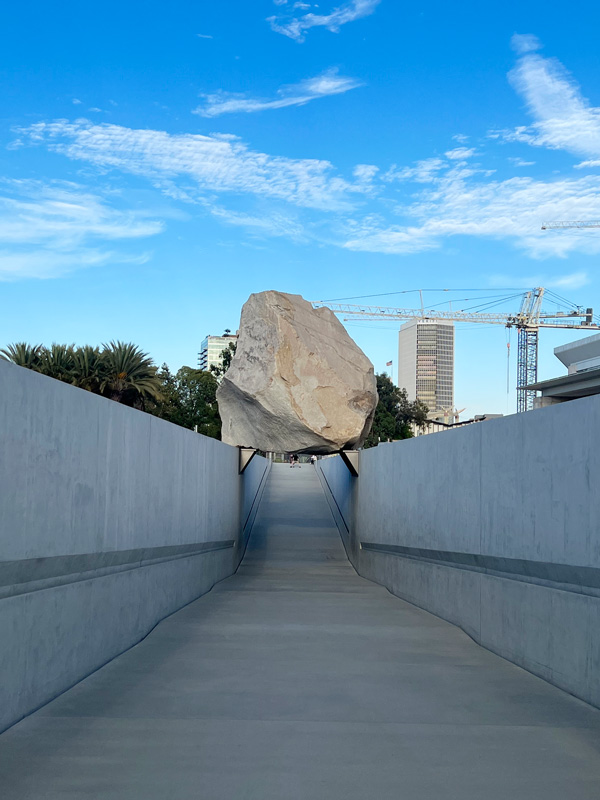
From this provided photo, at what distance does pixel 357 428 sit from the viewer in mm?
17812

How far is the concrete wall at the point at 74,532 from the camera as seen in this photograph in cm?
475

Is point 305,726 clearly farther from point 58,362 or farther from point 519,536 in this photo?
point 58,362

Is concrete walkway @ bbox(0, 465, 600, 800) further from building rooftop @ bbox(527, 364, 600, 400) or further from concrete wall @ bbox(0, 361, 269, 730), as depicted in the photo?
building rooftop @ bbox(527, 364, 600, 400)

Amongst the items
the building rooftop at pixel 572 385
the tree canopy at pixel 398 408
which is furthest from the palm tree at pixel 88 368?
the tree canopy at pixel 398 408

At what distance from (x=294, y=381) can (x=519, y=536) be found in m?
10.3

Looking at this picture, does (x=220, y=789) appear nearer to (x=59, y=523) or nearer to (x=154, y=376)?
(x=59, y=523)

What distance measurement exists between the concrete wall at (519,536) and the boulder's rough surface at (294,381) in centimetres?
520

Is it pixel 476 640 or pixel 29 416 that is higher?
pixel 29 416

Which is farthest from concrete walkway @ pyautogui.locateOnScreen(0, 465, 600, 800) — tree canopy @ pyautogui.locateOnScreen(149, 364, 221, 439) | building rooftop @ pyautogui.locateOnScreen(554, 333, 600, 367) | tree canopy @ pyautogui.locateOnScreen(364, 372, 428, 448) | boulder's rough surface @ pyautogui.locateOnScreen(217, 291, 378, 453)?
tree canopy @ pyautogui.locateOnScreen(364, 372, 428, 448)

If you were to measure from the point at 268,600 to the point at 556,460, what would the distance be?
21.7 feet

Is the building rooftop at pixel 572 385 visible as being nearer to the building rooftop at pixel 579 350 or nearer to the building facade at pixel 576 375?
the building facade at pixel 576 375

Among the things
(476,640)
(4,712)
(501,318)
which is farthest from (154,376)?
(501,318)

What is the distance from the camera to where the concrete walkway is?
12.6 ft

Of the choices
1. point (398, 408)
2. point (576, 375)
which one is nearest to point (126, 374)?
point (576, 375)
